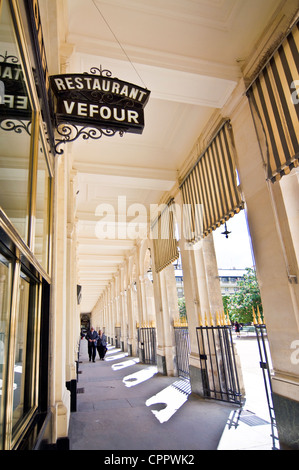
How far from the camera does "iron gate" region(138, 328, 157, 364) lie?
10.8 m

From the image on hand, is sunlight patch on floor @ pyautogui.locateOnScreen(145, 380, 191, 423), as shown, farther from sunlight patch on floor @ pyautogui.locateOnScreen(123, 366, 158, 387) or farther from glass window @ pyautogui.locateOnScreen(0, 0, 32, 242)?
glass window @ pyautogui.locateOnScreen(0, 0, 32, 242)

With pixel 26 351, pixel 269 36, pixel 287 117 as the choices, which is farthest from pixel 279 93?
pixel 26 351

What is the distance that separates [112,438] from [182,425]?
42.9 inches

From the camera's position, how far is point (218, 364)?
5883 millimetres

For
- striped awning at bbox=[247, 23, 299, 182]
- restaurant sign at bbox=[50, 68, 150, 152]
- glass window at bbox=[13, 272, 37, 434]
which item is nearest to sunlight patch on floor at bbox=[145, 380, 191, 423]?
glass window at bbox=[13, 272, 37, 434]

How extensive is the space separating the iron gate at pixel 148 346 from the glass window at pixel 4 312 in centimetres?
962

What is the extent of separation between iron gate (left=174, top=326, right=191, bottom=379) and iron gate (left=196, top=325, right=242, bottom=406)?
153 centimetres

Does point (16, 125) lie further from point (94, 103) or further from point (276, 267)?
point (276, 267)

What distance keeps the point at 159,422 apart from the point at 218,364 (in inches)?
75.5

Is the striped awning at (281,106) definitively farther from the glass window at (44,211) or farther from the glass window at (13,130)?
the glass window at (13,130)

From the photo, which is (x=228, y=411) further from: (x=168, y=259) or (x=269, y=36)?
(x=269, y=36)

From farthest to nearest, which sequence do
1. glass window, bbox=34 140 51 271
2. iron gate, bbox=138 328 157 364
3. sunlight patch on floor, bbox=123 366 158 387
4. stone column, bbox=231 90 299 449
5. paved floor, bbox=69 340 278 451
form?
iron gate, bbox=138 328 157 364, sunlight patch on floor, bbox=123 366 158 387, paved floor, bbox=69 340 278 451, stone column, bbox=231 90 299 449, glass window, bbox=34 140 51 271

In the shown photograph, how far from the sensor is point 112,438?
12.9 ft

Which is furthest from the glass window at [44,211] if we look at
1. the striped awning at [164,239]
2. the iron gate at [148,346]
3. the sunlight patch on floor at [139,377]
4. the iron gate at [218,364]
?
the iron gate at [148,346]
